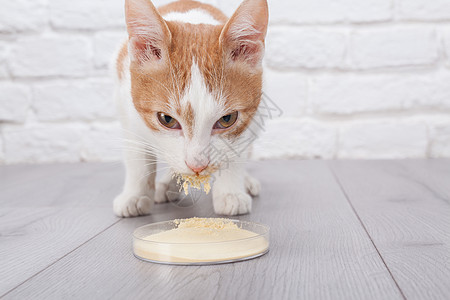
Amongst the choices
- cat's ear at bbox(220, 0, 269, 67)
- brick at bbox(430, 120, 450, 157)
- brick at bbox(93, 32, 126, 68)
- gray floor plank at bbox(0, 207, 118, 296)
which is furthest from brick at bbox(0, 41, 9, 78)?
brick at bbox(430, 120, 450, 157)

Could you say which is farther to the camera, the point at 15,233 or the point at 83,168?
the point at 83,168

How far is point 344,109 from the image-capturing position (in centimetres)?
197

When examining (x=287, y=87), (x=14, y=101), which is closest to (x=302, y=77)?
(x=287, y=87)

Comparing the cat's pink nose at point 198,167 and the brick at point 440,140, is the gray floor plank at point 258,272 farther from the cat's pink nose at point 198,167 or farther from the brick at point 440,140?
the brick at point 440,140

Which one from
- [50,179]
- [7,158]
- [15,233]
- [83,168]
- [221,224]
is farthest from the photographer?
[7,158]

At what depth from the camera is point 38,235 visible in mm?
989

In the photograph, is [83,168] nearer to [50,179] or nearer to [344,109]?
[50,179]

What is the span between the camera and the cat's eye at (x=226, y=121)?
98 cm

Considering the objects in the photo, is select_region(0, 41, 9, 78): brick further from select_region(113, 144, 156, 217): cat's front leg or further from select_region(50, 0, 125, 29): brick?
select_region(113, 144, 156, 217): cat's front leg

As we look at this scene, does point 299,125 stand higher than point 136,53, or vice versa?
point 136,53

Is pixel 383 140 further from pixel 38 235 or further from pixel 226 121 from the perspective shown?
pixel 38 235

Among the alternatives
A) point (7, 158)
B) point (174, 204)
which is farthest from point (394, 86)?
point (7, 158)

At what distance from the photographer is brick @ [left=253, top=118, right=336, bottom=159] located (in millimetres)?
1964

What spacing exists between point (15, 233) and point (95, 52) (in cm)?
113
